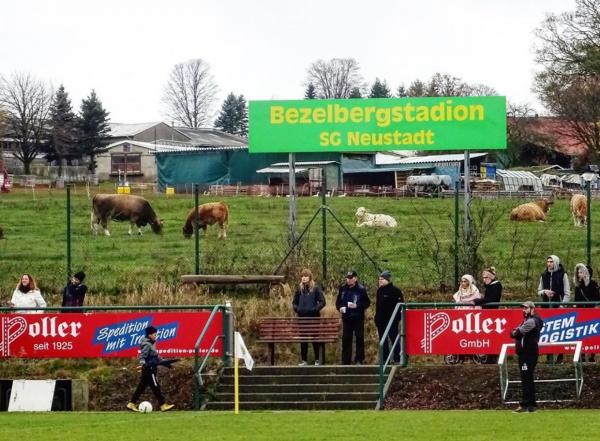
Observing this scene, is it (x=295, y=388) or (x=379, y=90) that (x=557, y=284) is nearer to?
(x=295, y=388)

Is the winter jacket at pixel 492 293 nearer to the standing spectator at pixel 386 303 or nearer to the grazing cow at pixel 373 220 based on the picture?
the standing spectator at pixel 386 303

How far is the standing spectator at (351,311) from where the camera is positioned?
22359 mm

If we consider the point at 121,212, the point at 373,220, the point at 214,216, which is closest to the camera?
the point at 214,216

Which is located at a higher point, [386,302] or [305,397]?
[386,302]

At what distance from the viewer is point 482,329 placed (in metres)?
21.7

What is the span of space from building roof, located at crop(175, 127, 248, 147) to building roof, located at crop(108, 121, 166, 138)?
9.08 ft

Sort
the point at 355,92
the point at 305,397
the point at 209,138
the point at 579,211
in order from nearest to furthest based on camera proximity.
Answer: the point at 305,397 < the point at 579,211 < the point at 209,138 < the point at 355,92

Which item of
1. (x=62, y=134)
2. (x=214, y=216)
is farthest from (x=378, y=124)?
(x=62, y=134)

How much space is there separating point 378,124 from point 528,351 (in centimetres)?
1106

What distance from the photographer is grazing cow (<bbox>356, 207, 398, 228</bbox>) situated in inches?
1331

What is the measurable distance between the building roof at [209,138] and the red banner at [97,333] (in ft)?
284

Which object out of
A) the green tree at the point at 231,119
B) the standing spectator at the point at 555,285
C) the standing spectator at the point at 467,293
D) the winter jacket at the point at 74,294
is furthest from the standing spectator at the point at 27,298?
the green tree at the point at 231,119

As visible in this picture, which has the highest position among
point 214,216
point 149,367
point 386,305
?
point 214,216

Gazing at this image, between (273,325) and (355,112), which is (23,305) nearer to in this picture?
(273,325)
